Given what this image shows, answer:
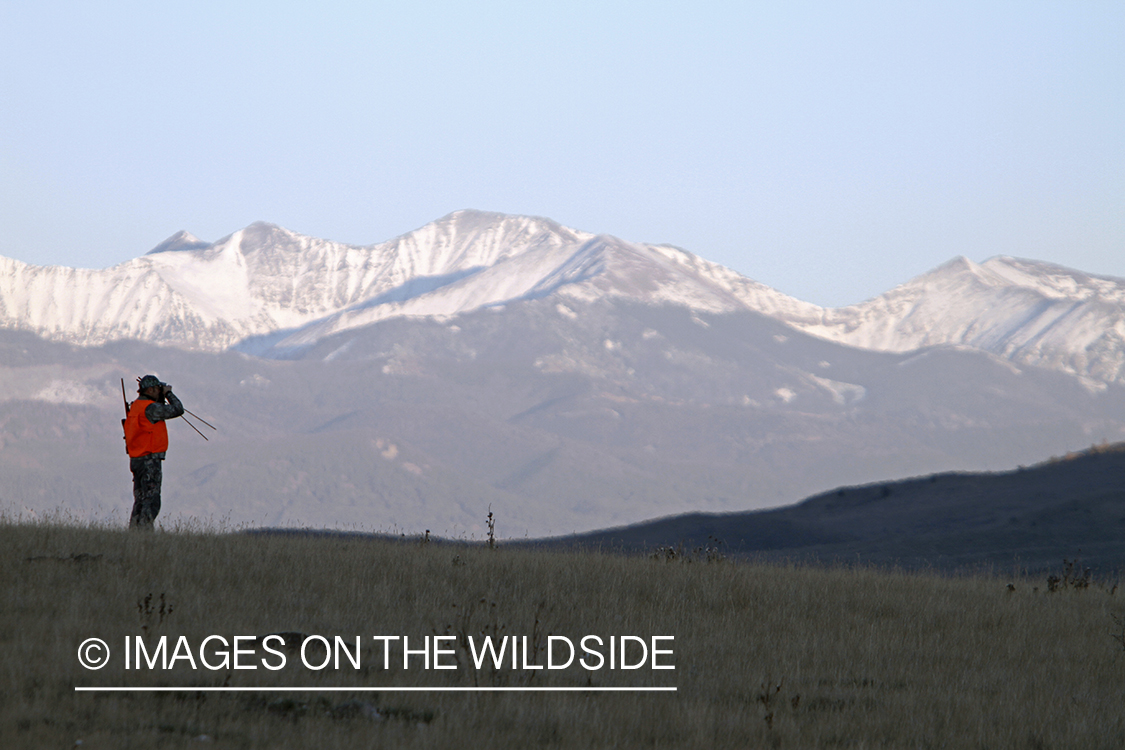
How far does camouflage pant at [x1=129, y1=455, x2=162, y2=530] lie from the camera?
13578mm

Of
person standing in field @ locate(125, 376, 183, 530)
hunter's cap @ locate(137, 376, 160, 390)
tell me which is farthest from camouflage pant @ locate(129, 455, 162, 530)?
hunter's cap @ locate(137, 376, 160, 390)

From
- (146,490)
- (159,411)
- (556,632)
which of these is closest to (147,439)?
(159,411)

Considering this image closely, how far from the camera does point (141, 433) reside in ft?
44.4

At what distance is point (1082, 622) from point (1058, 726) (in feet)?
15.6

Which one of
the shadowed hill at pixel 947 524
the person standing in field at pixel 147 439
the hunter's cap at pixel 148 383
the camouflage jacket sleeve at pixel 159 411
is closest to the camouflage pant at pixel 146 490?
the person standing in field at pixel 147 439

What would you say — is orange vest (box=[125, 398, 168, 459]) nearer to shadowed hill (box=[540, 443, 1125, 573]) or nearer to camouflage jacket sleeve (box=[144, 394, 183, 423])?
camouflage jacket sleeve (box=[144, 394, 183, 423])

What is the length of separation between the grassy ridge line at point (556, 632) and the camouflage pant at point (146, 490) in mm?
838

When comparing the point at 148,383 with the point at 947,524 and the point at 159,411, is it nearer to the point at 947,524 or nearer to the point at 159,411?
the point at 159,411

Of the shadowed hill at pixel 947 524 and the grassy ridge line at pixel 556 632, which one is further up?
the shadowed hill at pixel 947 524

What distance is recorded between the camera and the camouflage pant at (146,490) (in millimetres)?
13578

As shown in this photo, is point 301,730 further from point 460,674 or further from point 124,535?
point 124,535

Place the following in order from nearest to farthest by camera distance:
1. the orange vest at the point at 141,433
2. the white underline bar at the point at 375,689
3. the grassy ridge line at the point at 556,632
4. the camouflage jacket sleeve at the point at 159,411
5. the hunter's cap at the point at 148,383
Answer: the grassy ridge line at the point at 556,632 < the white underline bar at the point at 375,689 < the camouflage jacket sleeve at the point at 159,411 < the orange vest at the point at 141,433 < the hunter's cap at the point at 148,383

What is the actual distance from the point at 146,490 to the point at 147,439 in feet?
2.13

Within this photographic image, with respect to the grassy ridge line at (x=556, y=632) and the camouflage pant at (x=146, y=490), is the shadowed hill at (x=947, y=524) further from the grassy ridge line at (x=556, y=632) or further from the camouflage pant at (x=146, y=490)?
the camouflage pant at (x=146, y=490)
